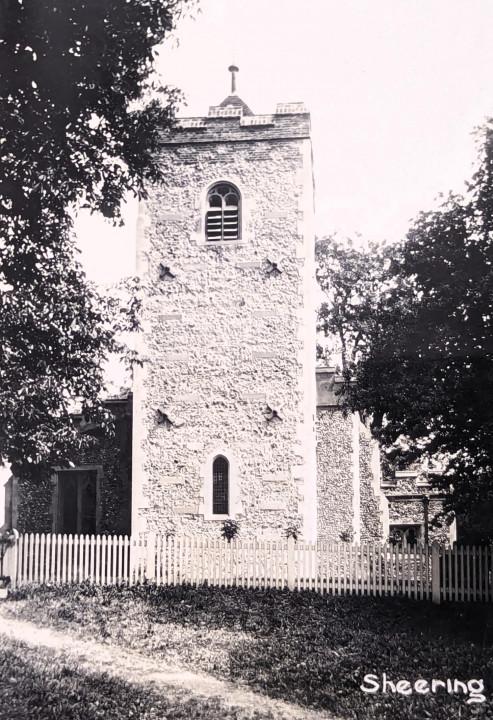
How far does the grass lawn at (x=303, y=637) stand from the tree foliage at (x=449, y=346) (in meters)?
2.98

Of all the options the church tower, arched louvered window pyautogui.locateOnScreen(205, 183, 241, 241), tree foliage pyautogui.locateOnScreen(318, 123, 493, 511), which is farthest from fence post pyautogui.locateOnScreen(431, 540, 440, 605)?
arched louvered window pyautogui.locateOnScreen(205, 183, 241, 241)

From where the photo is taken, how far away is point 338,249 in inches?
1332

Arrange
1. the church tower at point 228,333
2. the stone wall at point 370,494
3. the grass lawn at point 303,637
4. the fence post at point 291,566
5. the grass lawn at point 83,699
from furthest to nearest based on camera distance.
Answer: the stone wall at point 370,494 → the church tower at point 228,333 → the fence post at point 291,566 → the grass lawn at point 303,637 → the grass lawn at point 83,699

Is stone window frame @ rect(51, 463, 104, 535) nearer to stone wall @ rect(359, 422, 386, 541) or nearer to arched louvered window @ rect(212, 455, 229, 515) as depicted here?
arched louvered window @ rect(212, 455, 229, 515)

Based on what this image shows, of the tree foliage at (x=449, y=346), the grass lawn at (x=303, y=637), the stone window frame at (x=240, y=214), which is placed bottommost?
the grass lawn at (x=303, y=637)

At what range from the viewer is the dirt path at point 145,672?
736 centimetres

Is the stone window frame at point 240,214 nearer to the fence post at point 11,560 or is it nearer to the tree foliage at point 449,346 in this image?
the tree foliage at point 449,346

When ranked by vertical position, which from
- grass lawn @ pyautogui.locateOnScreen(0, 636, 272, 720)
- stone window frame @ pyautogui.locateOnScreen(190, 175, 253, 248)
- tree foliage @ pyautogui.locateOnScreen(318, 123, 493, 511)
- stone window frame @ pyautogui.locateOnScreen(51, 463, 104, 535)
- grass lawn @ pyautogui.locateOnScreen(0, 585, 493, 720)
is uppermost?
stone window frame @ pyautogui.locateOnScreen(190, 175, 253, 248)

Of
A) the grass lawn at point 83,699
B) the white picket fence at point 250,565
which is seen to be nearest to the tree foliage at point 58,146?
the white picket fence at point 250,565

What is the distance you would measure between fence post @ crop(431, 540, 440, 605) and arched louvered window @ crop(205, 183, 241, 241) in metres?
8.25

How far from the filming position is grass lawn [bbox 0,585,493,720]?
770cm

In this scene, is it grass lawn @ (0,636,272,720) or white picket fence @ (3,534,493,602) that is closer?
grass lawn @ (0,636,272,720)

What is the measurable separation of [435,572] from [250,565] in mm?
3546

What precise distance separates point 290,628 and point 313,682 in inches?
130
